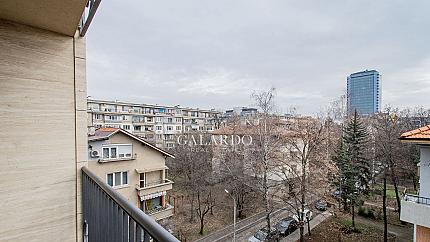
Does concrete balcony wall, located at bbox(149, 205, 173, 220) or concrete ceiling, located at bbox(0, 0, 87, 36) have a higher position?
concrete ceiling, located at bbox(0, 0, 87, 36)

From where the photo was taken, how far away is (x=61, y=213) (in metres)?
1.60

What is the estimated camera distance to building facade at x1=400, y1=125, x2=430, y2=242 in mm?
3844

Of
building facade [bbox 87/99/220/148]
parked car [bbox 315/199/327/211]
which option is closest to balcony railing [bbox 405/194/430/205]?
parked car [bbox 315/199/327/211]

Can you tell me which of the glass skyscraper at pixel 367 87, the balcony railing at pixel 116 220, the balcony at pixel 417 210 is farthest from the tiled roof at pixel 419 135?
the glass skyscraper at pixel 367 87

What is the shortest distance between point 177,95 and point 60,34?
22.2m

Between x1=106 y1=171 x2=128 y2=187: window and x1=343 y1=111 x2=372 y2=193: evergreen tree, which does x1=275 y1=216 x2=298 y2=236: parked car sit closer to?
x1=343 y1=111 x2=372 y2=193: evergreen tree

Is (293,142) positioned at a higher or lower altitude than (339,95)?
lower

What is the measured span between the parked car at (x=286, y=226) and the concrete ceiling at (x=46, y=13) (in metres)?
8.40

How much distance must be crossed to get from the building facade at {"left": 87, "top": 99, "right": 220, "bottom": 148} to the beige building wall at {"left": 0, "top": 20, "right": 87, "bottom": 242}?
1685cm

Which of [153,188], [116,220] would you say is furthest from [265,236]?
[116,220]

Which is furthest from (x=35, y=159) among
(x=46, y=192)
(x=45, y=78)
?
(x=45, y=78)

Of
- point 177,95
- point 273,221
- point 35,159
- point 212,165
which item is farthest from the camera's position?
point 177,95

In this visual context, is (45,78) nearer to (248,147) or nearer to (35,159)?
(35,159)

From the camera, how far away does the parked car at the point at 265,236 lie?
732cm
